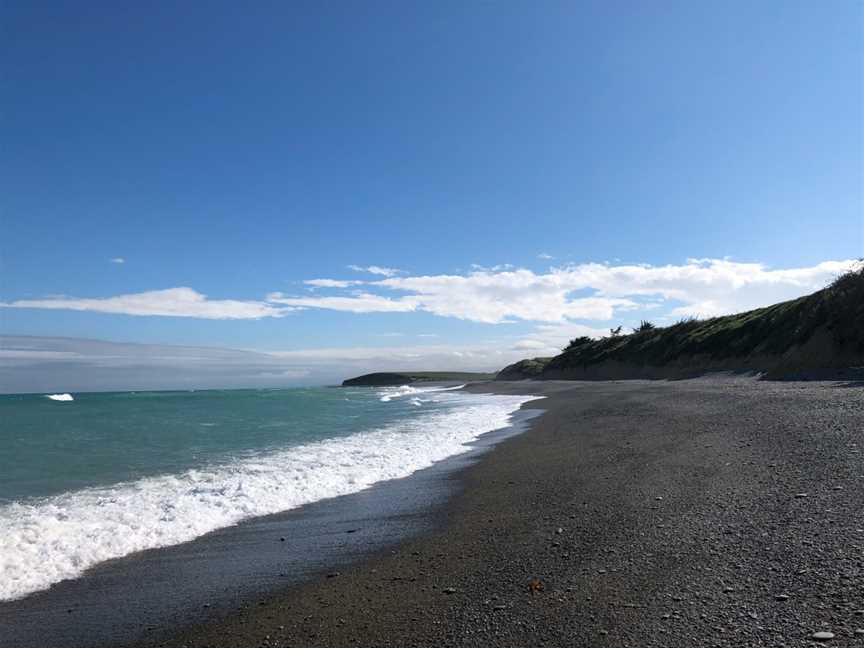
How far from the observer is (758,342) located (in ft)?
118

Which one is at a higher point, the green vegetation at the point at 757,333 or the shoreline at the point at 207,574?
the green vegetation at the point at 757,333

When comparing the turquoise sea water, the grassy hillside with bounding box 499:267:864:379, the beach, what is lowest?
the turquoise sea water

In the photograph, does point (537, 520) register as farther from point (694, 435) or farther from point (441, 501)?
point (694, 435)

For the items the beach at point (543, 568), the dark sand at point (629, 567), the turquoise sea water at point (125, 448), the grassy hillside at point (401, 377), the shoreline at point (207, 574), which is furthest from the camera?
the grassy hillside at point (401, 377)

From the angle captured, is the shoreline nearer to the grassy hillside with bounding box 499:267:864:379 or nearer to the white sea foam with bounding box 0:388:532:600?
the white sea foam with bounding box 0:388:532:600

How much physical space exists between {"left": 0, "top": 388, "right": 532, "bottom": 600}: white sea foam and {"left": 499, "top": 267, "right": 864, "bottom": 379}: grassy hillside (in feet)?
72.2

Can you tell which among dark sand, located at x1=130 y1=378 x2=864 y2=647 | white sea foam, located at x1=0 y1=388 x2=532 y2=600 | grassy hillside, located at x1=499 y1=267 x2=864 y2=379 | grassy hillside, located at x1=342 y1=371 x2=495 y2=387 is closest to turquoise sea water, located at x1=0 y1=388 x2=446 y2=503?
white sea foam, located at x1=0 y1=388 x2=532 y2=600

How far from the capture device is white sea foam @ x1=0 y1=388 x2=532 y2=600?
6797mm

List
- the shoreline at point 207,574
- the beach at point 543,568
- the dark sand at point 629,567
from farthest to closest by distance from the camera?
1. the shoreline at point 207,574
2. the beach at point 543,568
3. the dark sand at point 629,567

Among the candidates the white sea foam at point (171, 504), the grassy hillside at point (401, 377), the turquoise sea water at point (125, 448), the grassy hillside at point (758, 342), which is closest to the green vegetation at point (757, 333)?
the grassy hillside at point (758, 342)

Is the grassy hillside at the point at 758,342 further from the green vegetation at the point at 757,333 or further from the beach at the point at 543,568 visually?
the beach at the point at 543,568

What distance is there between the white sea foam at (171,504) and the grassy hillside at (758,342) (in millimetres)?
21994

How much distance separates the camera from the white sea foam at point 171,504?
22.3ft

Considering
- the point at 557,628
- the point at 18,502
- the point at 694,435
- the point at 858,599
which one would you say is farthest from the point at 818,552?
the point at 18,502
